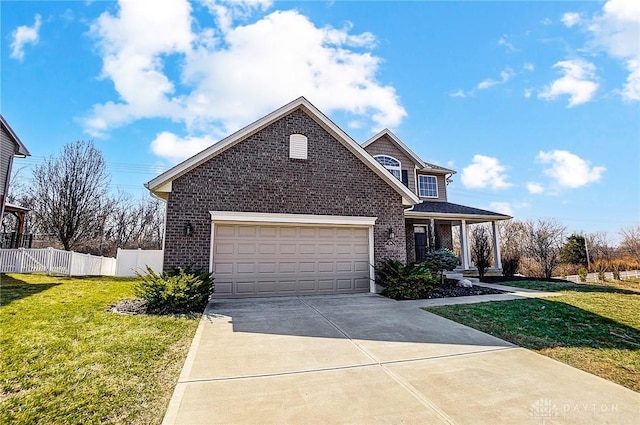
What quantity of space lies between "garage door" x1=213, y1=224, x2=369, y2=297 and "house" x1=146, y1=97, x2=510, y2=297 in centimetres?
3

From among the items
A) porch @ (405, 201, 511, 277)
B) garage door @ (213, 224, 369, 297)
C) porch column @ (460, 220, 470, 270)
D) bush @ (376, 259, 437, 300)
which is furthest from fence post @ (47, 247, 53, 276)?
porch column @ (460, 220, 470, 270)

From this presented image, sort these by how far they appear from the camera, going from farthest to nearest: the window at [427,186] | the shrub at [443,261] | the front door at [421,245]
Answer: the window at [427,186] → the front door at [421,245] → the shrub at [443,261]

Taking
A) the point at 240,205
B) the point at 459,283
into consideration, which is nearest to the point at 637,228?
the point at 459,283

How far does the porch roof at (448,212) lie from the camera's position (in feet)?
52.7

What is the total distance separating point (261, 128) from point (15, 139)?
13.7 meters

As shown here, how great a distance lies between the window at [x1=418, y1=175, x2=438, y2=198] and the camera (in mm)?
18837

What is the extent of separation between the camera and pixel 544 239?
94.3 feet

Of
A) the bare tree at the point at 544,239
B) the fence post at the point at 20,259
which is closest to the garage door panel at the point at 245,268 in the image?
the fence post at the point at 20,259

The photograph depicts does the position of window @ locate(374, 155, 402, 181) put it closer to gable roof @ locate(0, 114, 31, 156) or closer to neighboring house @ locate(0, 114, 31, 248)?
gable roof @ locate(0, 114, 31, 156)

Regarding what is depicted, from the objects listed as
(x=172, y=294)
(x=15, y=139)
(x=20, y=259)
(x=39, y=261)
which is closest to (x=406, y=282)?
(x=172, y=294)

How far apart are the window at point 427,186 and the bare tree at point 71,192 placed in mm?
21896

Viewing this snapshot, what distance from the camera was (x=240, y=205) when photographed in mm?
10039

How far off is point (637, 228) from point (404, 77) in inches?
1198

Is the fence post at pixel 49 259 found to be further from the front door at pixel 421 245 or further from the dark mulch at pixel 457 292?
the front door at pixel 421 245
